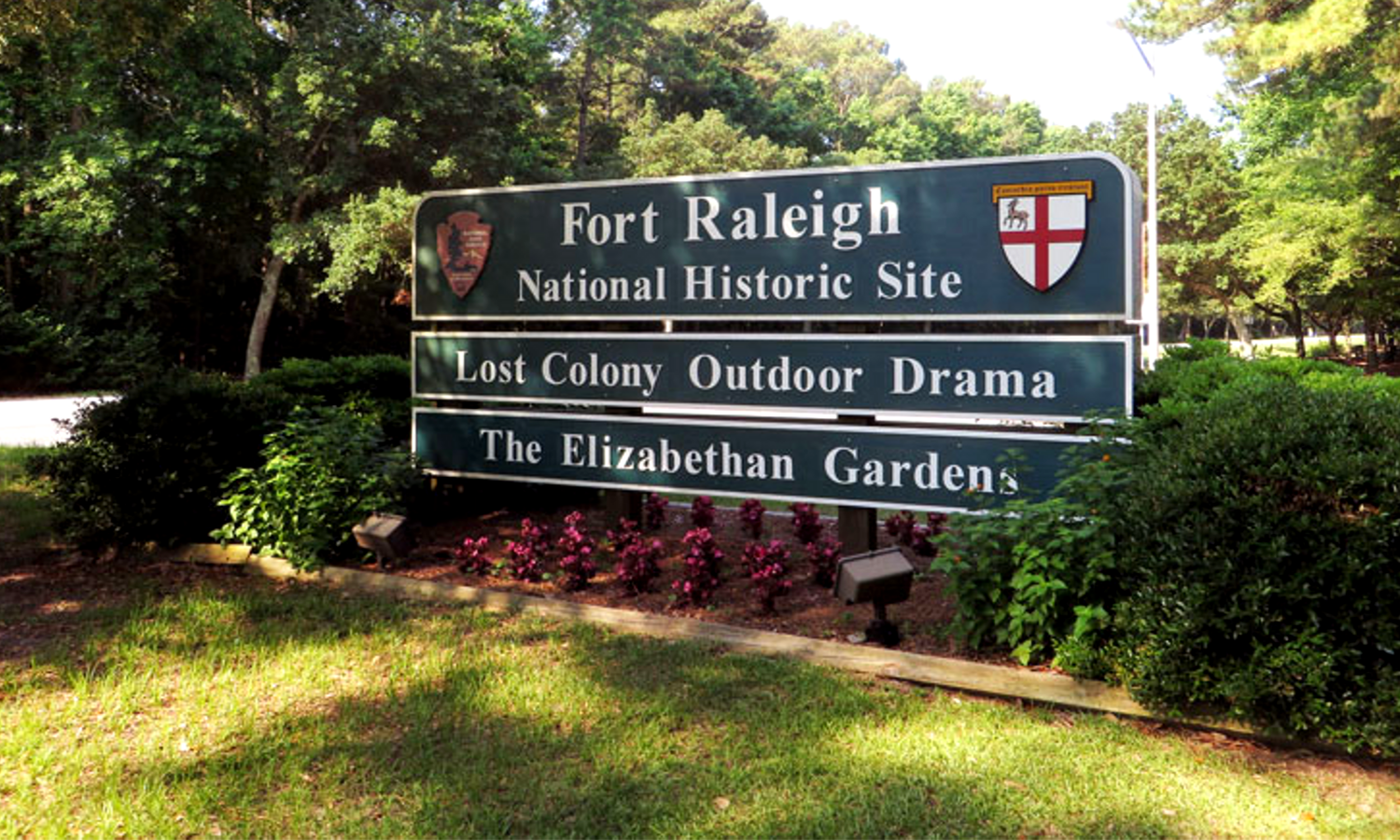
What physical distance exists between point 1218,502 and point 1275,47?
16.3 metres

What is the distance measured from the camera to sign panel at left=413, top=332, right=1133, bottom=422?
16.6 ft

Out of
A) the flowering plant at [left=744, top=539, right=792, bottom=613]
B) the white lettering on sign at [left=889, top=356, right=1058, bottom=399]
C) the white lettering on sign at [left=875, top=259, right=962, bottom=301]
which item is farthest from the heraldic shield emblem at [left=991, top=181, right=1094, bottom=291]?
the flowering plant at [left=744, top=539, right=792, bottom=613]

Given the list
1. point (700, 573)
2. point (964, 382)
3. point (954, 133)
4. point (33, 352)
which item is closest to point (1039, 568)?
point (964, 382)

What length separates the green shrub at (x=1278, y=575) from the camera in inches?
129

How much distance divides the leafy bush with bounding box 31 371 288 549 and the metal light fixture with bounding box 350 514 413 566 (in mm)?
1149

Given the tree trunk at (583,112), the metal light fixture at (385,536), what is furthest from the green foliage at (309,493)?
the tree trunk at (583,112)

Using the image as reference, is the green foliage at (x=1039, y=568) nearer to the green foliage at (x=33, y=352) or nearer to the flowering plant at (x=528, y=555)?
the flowering plant at (x=528, y=555)

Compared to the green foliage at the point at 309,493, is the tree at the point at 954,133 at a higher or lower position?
higher

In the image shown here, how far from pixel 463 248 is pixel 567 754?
13.7 feet

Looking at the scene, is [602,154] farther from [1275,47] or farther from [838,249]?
[838,249]

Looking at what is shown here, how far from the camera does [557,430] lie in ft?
21.4

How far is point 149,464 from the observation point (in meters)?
6.24

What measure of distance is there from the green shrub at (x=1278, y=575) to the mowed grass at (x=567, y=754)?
258mm

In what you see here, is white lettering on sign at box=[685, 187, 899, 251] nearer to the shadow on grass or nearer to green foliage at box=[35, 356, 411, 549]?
the shadow on grass
